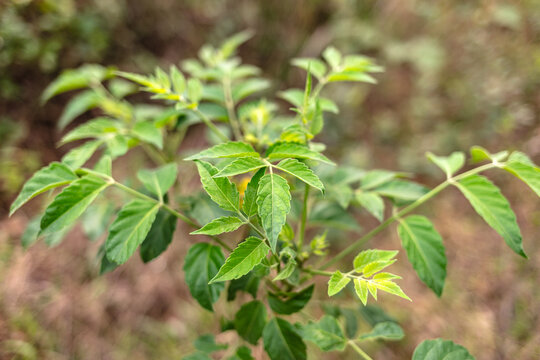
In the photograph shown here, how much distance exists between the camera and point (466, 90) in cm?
283

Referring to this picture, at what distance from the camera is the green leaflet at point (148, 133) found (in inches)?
40.9

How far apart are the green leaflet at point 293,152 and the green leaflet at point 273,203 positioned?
0.22 feet

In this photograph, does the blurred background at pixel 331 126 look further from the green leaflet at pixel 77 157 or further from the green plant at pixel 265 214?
the green leaflet at pixel 77 157

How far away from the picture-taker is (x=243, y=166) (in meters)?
0.72

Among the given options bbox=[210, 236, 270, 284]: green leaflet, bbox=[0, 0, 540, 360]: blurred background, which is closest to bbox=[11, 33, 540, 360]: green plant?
bbox=[210, 236, 270, 284]: green leaflet

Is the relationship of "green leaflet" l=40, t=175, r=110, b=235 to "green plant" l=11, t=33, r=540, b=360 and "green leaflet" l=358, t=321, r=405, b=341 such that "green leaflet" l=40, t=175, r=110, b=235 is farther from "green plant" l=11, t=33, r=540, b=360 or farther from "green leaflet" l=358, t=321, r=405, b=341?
"green leaflet" l=358, t=321, r=405, b=341

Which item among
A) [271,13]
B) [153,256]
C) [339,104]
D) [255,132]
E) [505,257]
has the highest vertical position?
[271,13]

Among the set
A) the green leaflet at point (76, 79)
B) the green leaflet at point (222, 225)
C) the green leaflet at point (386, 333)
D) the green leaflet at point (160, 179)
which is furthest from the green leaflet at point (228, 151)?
the green leaflet at point (76, 79)

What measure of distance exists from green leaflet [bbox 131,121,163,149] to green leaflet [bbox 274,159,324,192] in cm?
50

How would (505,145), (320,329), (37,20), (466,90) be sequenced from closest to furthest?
(320,329), (37,20), (505,145), (466,90)

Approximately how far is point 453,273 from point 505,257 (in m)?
0.33

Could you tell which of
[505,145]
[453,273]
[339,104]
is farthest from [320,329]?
[505,145]

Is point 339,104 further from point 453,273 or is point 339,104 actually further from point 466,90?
point 453,273

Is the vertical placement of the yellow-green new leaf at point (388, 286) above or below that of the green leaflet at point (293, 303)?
above
